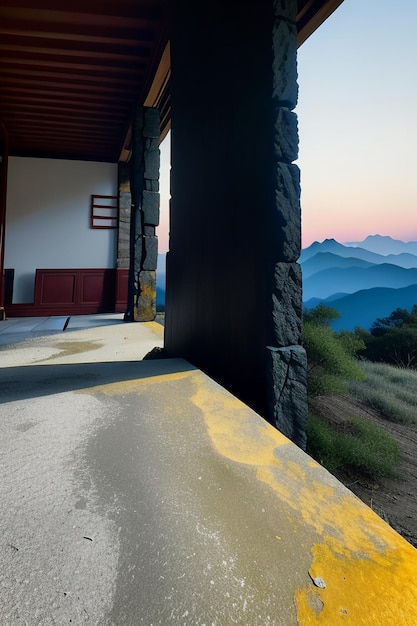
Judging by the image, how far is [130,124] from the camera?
195 inches

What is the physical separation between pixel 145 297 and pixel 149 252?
63 centimetres

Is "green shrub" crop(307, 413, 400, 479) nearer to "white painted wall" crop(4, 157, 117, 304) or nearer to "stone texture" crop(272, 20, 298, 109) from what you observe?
"stone texture" crop(272, 20, 298, 109)

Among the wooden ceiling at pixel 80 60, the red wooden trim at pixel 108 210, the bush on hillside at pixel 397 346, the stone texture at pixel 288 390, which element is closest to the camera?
the stone texture at pixel 288 390

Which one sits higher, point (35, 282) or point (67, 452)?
point (35, 282)

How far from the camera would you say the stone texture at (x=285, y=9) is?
53.6 inches

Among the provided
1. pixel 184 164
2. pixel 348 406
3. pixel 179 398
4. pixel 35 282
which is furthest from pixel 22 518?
pixel 35 282

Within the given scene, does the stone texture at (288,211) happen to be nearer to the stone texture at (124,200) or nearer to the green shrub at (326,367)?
the green shrub at (326,367)

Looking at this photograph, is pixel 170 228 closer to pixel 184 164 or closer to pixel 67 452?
pixel 184 164

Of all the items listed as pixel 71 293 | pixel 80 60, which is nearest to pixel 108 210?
pixel 71 293

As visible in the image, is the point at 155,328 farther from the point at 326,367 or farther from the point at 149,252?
the point at 326,367

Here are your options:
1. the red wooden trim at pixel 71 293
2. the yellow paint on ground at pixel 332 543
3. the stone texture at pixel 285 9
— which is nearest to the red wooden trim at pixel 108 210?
the red wooden trim at pixel 71 293

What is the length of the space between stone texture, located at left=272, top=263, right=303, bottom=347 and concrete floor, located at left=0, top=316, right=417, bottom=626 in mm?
380

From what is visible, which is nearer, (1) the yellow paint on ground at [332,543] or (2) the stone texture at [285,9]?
(1) the yellow paint on ground at [332,543]

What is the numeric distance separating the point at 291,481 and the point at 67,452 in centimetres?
61
